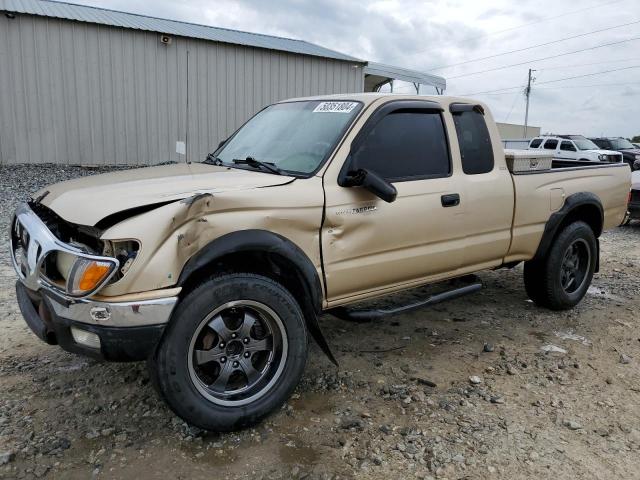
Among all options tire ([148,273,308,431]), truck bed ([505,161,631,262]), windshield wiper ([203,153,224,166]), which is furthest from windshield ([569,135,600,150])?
tire ([148,273,308,431])

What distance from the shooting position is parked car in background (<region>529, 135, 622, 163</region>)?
20.8 metres

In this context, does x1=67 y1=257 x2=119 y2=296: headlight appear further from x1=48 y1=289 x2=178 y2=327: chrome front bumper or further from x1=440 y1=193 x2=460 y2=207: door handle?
x1=440 y1=193 x2=460 y2=207: door handle

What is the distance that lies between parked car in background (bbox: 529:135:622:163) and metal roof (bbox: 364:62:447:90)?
20.1ft

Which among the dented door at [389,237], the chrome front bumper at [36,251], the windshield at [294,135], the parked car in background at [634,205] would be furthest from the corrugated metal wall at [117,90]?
the dented door at [389,237]

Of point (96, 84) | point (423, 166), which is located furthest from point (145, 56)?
point (423, 166)

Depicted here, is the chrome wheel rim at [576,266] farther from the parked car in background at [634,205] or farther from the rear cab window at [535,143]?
the rear cab window at [535,143]

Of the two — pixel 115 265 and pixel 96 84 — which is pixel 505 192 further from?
pixel 96 84

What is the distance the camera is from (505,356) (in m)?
4.11

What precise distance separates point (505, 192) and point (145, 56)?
11796mm

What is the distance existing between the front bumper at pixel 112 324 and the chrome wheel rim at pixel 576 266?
398cm

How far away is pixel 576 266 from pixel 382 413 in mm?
3064

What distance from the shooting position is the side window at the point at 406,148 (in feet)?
11.8

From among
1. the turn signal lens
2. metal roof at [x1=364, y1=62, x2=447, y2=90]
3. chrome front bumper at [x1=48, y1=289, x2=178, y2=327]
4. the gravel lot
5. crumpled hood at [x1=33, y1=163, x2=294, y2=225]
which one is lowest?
the gravel lot

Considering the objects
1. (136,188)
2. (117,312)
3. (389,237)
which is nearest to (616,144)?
(389,237)
